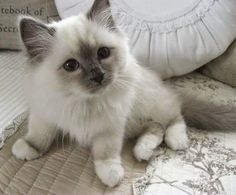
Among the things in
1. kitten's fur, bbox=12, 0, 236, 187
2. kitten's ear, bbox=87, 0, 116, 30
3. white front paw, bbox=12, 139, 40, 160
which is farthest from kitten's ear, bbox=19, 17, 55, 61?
white front paw, bbox=12, 139, 40, 160

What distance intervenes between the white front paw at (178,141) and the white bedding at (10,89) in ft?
1.80

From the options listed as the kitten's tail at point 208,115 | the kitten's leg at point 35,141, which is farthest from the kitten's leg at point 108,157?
the kitten's tail at point 208,115

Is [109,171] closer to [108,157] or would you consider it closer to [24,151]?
[108,157]

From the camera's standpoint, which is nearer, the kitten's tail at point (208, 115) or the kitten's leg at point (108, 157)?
the kitten's leg at point (108, 157)

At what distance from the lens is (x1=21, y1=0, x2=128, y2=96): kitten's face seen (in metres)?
1.00

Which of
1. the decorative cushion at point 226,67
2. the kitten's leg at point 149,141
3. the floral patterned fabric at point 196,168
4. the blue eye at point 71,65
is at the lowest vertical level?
the floral patterned fabric at point 196,168

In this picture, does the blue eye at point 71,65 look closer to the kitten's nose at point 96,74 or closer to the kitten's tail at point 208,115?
the kitten's nose at point 96,74

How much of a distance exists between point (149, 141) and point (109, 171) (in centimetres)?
19

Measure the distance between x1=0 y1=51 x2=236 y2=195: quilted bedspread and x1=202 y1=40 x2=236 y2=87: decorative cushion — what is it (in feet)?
0.89

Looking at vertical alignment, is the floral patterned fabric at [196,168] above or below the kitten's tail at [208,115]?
below

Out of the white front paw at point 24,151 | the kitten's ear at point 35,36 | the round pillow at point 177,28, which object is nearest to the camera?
the kitten's ear at point 35,36

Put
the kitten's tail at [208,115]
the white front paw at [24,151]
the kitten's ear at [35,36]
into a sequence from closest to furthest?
1. the kitten's ear at [35,36]
2. the white front paw at [24,151]
3. the kitten's tail at [208,115]

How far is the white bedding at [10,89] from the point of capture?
128 centimetres

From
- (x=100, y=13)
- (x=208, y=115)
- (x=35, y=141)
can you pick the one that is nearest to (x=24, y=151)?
(x=35, y=141)
